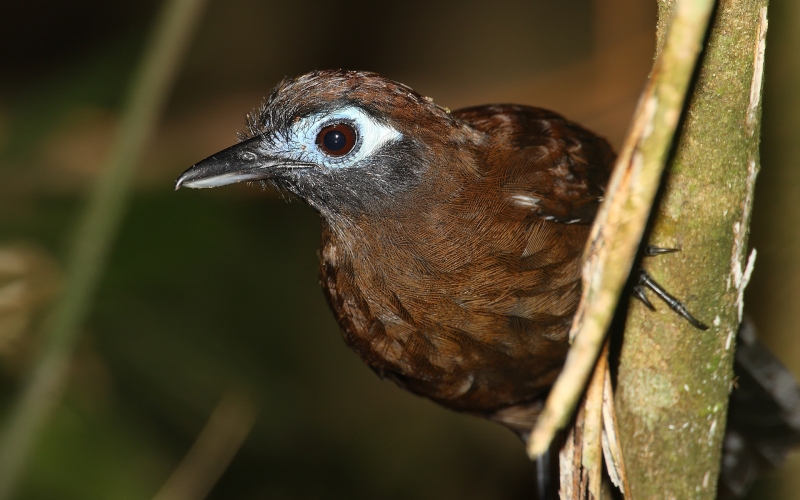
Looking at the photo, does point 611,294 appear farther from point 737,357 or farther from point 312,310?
point 312,310

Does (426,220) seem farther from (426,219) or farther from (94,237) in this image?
(94,237)

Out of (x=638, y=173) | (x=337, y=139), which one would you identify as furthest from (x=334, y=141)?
(x=638, y=173)

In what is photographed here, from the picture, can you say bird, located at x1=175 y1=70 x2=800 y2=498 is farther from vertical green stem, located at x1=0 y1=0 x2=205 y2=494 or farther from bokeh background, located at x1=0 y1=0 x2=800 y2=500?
bokeh background, located at x1=0 y1=0 x2=800 y2=500

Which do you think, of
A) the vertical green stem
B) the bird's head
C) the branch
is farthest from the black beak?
the branch

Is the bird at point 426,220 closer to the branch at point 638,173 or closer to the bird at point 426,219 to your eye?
→ the bird at point 426,219

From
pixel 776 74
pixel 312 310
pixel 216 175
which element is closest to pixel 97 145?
pixel 312 310

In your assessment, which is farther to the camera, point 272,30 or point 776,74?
point 272,30
